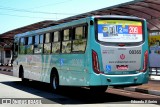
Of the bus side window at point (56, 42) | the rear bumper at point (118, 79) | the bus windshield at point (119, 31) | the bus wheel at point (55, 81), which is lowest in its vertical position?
the bus wheel at point (55, 81)

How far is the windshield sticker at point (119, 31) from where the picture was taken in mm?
11961

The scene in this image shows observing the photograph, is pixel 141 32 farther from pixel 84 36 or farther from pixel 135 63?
pixel 84 36

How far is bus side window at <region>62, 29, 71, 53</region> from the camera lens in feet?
44.7

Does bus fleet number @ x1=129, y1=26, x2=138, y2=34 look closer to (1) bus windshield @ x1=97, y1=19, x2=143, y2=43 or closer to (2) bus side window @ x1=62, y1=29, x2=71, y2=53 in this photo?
(1) bus windshield @ x1=97, y1=19, x2=143, y2=43

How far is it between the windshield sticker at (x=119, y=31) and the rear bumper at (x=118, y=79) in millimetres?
1244

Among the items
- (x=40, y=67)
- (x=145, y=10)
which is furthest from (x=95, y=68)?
(x=145, y=10)

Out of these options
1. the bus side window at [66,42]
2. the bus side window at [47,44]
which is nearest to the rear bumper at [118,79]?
the bus side window at [66,42]

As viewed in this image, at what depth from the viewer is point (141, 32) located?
12.6 metres

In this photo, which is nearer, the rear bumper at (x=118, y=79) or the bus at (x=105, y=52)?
the rear bumper at (x=118, y=79)

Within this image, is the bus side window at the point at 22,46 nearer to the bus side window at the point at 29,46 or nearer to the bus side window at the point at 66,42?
the bus side window at the point at 29,46

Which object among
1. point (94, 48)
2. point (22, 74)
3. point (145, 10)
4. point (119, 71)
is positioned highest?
point (145, 10)

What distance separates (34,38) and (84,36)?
20.1 ft

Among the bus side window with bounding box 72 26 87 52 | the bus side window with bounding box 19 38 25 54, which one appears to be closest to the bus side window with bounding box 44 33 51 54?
the bus side window with bounding box 72 26 87 52

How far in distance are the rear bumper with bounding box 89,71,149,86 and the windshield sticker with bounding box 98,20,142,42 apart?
1.24 m
